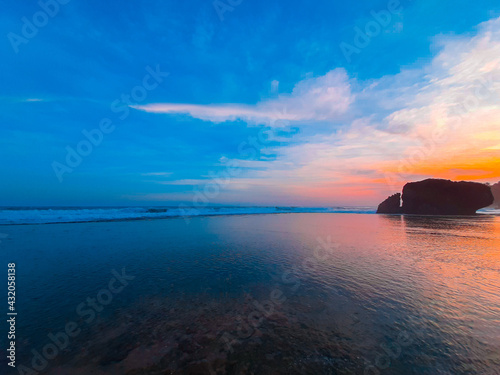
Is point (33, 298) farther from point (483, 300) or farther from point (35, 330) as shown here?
point (483, 300)

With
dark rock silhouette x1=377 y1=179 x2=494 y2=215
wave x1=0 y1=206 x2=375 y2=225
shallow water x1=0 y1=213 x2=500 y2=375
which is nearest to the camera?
shallow water x1=0 y1=213 x2=500 y2=375

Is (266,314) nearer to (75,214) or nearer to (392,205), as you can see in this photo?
(75,214)

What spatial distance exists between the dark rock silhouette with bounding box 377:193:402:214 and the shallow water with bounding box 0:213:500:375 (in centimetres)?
6762

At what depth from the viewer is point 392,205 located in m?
68.1

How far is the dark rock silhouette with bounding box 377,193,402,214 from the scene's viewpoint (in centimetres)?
6706

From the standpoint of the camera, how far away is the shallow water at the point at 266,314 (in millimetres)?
3785

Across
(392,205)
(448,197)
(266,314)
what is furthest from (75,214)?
(448,197)

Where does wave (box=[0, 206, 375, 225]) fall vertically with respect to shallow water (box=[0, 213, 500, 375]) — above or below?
above

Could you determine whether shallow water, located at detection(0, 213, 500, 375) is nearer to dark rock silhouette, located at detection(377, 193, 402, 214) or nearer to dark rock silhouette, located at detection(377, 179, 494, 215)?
dark rock silhouette, located at detection(377, 179, 494, 215)

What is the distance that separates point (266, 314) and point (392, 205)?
7934 centimetres

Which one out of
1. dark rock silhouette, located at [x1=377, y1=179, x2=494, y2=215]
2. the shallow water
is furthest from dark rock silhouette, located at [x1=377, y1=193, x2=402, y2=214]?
the shallow water

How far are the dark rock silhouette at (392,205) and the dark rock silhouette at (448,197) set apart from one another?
16.6 ft

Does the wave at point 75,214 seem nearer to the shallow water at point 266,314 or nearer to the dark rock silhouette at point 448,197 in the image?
the shallow water at point 266,314

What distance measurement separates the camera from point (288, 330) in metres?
4.75
